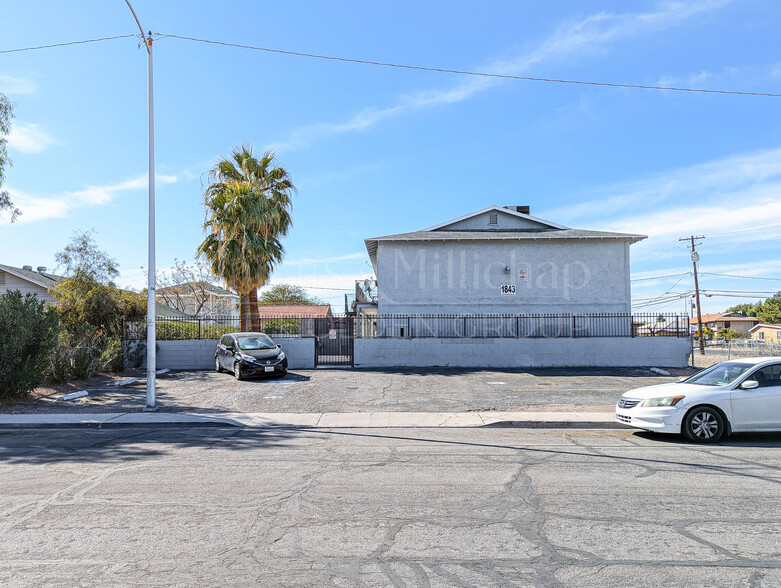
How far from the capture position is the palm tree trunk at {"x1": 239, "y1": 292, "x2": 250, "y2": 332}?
23641 mm

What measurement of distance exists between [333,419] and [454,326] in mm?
12979

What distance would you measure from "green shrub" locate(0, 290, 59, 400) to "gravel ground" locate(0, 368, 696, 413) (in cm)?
57

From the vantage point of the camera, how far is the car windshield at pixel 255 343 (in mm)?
19744

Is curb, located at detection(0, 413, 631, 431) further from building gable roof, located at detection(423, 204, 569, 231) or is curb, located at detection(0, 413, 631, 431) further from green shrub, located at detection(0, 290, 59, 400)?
building gable roof, located at detection(423, 204, 569, 231)

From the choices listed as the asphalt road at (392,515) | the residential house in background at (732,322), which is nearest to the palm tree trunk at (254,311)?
the asphalt road at (392,515)

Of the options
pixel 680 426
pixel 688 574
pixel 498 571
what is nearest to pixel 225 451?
pixel 498 571

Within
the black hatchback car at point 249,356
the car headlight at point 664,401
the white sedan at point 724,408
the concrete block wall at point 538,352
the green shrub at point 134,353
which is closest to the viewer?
the white sedan at point 724,408

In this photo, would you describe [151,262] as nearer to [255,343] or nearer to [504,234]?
[255,343]

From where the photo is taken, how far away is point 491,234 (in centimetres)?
2662

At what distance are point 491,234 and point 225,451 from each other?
65.7 feet

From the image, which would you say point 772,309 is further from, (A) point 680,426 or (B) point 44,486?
(B) point 44,486

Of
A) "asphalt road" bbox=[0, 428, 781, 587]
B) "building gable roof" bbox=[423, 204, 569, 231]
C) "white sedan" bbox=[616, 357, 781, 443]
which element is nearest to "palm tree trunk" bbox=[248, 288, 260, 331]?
"building gable roof" bbox=[423, 204, 569, 231]

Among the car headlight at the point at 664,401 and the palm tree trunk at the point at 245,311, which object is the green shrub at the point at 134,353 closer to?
the palm tree trunk at the point at 245,311

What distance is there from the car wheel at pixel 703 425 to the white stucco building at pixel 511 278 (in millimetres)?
16998
